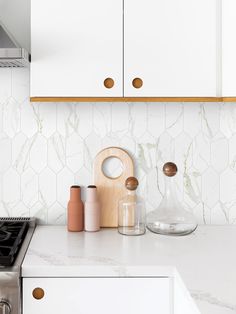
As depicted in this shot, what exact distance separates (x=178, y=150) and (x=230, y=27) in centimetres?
66

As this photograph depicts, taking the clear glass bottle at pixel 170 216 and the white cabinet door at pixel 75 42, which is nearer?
the white cabinet door at pixel 75 42

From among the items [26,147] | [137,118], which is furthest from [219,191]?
[26,147]

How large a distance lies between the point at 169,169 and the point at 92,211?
1.34 ft

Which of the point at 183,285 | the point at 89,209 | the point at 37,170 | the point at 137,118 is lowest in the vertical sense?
the point at 183,285

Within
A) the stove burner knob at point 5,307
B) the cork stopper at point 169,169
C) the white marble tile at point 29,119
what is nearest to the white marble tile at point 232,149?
the cork stopper at point 169,169

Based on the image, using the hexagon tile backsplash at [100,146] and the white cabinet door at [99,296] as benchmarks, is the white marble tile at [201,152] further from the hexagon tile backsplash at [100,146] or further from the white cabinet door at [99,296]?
the white cabinet door at [99,296]

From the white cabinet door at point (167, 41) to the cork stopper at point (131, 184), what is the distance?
41 centimetres

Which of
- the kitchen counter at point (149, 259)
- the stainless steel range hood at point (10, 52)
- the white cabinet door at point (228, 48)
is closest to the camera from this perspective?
the kitchen counter at point (149, 259)

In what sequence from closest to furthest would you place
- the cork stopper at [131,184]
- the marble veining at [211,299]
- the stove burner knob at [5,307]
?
1. the marble veining at [211,299]
2. the stove burner knob at [5,307]
3. the cork stopper at [131,184]

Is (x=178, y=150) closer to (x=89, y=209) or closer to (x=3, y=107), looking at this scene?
(x=89, y=209)

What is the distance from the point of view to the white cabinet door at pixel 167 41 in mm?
1908

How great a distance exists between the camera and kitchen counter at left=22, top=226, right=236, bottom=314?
4.57 feet

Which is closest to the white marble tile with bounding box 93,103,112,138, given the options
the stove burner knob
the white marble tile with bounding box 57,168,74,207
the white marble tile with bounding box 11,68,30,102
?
the white marble tile with bounding box 57,168,74,207

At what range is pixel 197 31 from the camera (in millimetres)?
1914
